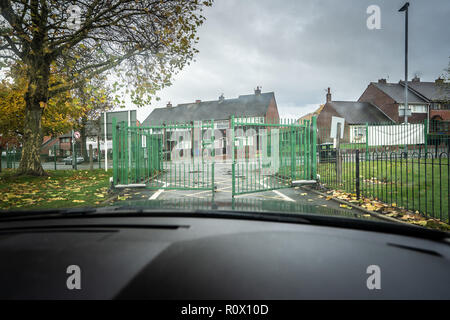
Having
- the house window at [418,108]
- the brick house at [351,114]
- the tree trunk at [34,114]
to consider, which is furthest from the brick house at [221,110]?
the tree trunk at [34,114]

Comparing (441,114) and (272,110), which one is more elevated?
(272,110)

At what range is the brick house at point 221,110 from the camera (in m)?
42.5

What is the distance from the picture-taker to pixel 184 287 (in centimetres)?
111

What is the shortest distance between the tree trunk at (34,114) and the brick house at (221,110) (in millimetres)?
28532

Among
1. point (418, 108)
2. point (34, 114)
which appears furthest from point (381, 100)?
point (34, 114)

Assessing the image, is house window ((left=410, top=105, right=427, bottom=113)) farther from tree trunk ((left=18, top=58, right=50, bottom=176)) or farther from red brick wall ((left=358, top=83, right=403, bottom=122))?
tree trunk ((left=18, top=58, right=50, bottom=176))

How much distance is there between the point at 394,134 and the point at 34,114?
22268 millimetres

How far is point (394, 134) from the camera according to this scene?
1756 centimetres

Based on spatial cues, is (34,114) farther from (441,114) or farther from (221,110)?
(441,114)

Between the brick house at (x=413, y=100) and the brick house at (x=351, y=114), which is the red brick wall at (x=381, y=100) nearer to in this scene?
the brick house at (x=413, y=100)

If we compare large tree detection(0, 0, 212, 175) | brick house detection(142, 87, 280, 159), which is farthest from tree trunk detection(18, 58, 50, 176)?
brick house detection(142, 87, 280, 159)

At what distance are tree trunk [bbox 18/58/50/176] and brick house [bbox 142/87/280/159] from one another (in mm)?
28532
